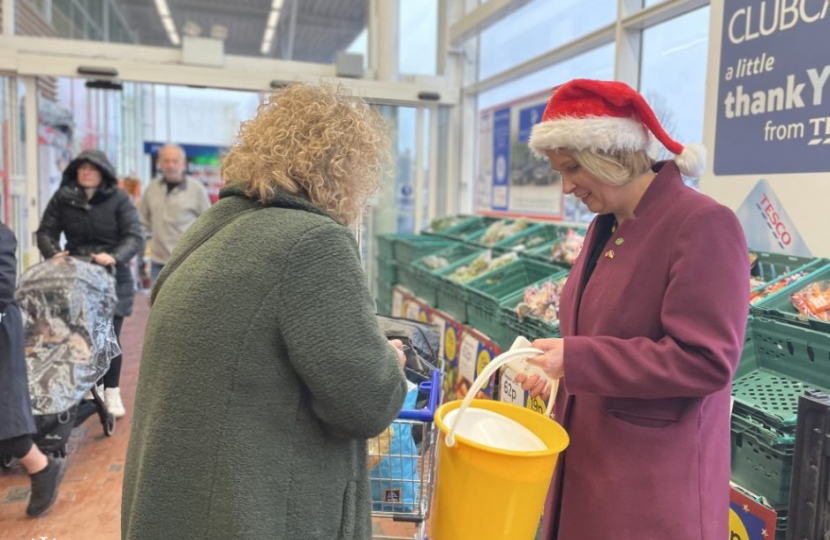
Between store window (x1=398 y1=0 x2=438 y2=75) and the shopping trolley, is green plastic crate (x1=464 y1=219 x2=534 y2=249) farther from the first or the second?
the shopping trolley

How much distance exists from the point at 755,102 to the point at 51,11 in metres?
6.31

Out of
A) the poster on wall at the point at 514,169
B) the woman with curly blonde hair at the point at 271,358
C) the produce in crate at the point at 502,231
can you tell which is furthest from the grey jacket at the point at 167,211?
the woman with curly blonde hair at the point at 271,358

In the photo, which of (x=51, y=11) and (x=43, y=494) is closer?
(x=43, y=494)

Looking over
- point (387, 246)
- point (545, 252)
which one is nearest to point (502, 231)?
point (545, 252)

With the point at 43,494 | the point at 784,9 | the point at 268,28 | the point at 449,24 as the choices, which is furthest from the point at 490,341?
the point at 268,28

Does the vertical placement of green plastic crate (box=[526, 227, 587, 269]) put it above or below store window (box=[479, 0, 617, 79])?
below

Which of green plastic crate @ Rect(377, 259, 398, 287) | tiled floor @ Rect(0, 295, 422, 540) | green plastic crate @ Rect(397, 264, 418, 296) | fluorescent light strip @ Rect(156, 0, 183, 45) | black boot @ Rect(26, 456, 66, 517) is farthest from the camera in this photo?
fluorescent light strip @ Rect(156, 0, 183, 45)

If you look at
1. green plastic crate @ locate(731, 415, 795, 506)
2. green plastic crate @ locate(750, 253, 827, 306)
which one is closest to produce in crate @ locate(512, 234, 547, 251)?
green plastic crate @ locate(750, 253, 827, 306)

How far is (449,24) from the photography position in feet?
22.6

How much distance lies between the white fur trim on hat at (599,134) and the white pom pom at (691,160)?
0.08m

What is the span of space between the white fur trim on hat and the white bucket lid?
2.34 feet

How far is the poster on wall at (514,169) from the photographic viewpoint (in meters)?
5.14

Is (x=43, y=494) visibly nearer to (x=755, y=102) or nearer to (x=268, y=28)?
(x=755, y=102)

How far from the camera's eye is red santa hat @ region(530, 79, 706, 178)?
1.43m
